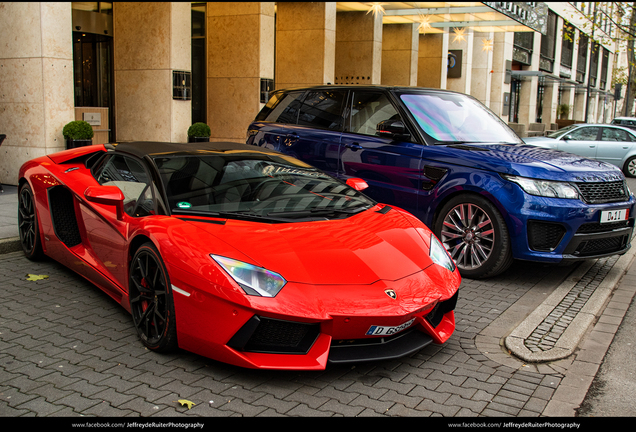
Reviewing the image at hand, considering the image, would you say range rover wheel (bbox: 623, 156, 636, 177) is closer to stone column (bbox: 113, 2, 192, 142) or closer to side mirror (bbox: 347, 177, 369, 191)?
stone column (bbox: 113, 2, 192, 142)

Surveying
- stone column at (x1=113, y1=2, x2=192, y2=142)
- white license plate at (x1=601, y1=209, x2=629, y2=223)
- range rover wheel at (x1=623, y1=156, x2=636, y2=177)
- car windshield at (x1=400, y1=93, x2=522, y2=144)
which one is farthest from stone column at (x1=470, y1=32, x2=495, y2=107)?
white license plate at (x1=601, y1=209, x2=629, y2=223)

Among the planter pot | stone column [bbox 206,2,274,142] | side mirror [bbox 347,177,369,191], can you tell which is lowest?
side mirror [bbox 347,177,369,191]

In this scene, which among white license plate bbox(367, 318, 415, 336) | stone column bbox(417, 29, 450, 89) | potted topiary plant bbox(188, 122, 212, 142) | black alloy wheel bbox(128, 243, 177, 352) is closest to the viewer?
white license plate bbox(367, 318, 415, 336)

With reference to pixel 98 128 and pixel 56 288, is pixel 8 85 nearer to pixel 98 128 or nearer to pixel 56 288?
pixel 98 128

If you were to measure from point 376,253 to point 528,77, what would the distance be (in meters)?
40.5

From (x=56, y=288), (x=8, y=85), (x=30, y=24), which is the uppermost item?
(x=30, y=24)

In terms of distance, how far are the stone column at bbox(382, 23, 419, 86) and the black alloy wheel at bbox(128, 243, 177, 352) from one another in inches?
773

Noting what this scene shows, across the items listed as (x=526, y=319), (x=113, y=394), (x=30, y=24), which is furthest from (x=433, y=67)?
(x=113, y=394)

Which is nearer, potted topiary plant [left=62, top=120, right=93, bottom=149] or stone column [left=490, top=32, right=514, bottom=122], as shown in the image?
potted topiary plant [left=62, top=120, right=93, bottom=149]

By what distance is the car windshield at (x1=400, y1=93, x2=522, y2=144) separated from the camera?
6591 mm

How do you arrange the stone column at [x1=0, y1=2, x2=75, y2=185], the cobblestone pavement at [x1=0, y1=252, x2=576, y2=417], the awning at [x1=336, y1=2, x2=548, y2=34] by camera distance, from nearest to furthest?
the cobblestone pavement at [x1=0, y1=252, x2=576, y2=417] → the stone column at [x1=0, y1=2, x2=75, y2=185] → the awning at [x1=336, y1=2, x2=548, y2=34]

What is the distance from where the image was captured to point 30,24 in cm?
1013

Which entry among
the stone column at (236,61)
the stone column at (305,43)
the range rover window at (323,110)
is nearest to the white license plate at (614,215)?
the range rover window at (323,110)

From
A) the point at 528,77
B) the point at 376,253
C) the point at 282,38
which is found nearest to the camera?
the point at 376,253
